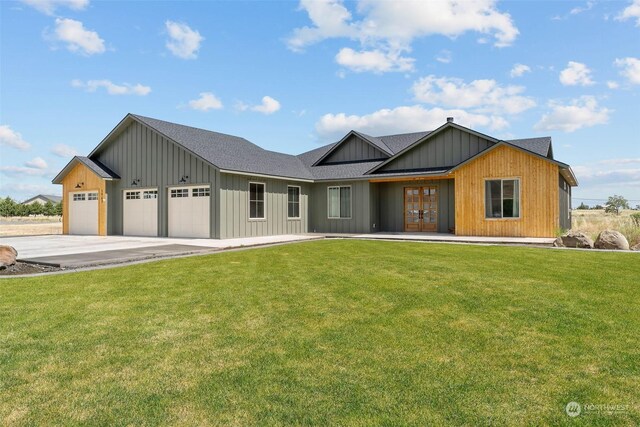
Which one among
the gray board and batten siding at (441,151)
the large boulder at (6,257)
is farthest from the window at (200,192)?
the large boulder at (6,257)

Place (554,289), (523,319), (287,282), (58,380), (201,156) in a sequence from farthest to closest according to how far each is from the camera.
Result: 1. (201,156)
2. (287,282)
3. (554,289)
4. (523,319)
5. (58,380)

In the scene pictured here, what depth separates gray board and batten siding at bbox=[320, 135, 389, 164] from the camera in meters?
21.8

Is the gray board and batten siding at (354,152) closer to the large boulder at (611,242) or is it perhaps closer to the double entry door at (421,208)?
the double entry door at (421,208)

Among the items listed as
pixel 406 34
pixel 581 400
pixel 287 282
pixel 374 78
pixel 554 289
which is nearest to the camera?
pixel 581 400

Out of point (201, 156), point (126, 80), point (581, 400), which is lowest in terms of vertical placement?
point (581, 400)

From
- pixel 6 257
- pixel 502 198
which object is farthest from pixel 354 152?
pixel 6 257

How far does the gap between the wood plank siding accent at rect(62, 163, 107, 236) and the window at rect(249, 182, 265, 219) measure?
7901 millimetres

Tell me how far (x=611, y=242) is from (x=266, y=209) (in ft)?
42.5

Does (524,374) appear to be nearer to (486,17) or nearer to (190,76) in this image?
(486,17)

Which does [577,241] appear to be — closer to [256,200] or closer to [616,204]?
[256,200]

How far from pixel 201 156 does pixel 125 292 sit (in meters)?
11.0

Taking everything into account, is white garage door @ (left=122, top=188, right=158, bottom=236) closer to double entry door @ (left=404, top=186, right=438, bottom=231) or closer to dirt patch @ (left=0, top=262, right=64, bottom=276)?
dirt patch @ (left=0, top=262, right=64, bottom=276)

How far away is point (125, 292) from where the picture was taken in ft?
20.1

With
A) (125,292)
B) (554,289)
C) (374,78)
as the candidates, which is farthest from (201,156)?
(554,289)
